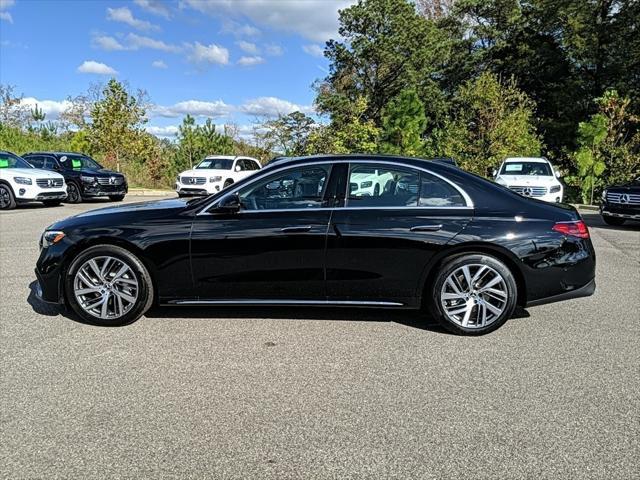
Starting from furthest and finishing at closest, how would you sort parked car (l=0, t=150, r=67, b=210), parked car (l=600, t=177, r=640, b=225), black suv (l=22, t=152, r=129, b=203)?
black suv (l=22, t=152, r=129, b=203) < parked car (l=0, t=150, r=67, b=210) < parked car (l=600, t=177, r=640, b=225)

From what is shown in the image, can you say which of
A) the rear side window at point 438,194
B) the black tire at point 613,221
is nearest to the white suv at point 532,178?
the black tire at point 613,221

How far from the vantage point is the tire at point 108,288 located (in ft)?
15.6

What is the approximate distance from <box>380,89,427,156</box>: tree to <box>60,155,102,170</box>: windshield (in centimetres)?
1446

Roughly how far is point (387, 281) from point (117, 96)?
26.2 m

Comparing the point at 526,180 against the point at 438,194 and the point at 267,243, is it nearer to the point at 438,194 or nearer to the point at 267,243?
the point at 438,194

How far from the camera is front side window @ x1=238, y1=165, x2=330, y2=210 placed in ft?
15.7

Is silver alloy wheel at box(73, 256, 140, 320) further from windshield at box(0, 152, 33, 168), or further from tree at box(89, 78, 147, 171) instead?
tree at box(89, 78, 147, 171)

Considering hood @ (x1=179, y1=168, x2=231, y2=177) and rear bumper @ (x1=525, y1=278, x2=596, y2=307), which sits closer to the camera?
rear bumper @ (x1=525, y1=278, x2=596, y2=307)

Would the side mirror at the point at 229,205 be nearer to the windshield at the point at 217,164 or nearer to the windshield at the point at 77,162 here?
the windshield at the point at 217,164

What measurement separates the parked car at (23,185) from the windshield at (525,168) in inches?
554

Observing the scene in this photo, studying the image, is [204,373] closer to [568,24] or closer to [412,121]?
[412,121]

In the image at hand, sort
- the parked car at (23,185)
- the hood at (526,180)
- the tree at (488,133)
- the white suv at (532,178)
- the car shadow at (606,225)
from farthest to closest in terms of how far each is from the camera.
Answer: the tree at (488,133) < the hood at (526,180) < the white suv at (532,178) < the parked car at (23,185) < the car shadow at (606,225)

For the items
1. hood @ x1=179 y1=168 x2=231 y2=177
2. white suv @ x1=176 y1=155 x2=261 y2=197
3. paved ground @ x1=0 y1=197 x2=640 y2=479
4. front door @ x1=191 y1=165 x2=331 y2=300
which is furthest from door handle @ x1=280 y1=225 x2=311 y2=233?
hood @ x1=179 y1=168 x2=231 y2=177

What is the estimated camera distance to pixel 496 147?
23.7 meters
